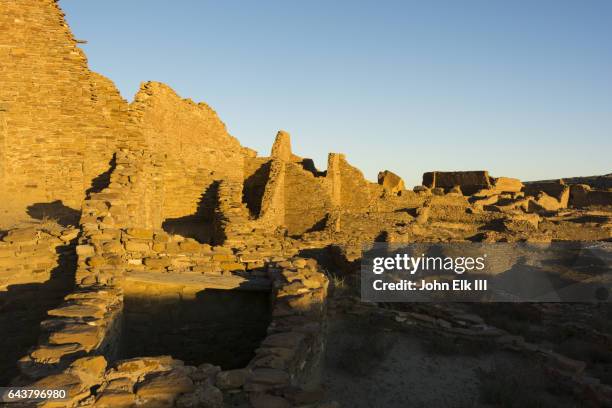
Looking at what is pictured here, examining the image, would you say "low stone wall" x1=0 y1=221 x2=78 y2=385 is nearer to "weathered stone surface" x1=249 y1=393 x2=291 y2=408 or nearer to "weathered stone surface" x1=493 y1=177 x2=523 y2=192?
"weathered stone surface" x1=249 y1=393 x2=291 y2=408

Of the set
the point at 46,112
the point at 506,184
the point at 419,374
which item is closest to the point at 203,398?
the point at 419,374

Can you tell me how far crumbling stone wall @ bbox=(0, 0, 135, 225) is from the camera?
1023cm

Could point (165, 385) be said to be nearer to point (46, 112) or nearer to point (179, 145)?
point (46, 112)

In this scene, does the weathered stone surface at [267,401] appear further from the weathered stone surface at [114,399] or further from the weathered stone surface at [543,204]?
the weathered stone surface at [543,204]

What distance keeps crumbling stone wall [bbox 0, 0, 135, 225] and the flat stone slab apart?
→ 18.3ft

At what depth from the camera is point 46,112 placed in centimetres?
1056

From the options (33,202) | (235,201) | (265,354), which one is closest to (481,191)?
(235,201)

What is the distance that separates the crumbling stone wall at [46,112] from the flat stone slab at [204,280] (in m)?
5.59

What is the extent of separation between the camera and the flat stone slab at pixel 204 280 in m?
5.57

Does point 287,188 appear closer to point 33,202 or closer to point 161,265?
point 33,202

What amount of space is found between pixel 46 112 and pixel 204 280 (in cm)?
765

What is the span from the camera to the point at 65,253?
6289mm

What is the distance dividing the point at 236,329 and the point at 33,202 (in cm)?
701

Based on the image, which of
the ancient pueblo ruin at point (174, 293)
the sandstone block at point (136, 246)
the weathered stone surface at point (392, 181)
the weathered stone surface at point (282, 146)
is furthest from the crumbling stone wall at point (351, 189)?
the sandstone block at point (136, 246)
